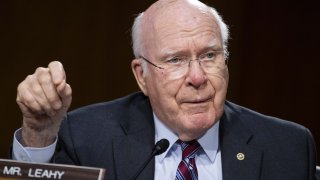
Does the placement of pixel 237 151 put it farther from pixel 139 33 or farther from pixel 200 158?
pixel 139 33

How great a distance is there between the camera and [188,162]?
1.95 m

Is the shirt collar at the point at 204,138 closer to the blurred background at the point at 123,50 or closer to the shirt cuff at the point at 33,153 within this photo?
the shirt cuff at the point at 33,153

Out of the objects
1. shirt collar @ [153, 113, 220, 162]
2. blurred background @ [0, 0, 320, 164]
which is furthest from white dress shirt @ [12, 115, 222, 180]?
blurred background @ [0, 0, 320, 164]

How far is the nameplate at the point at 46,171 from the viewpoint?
1.38 meters

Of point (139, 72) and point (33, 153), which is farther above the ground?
point (139, 72)

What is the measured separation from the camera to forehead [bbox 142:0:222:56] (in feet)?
6.29

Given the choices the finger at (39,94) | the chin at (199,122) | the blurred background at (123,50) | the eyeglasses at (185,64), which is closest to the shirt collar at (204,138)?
the chin at (199,122)

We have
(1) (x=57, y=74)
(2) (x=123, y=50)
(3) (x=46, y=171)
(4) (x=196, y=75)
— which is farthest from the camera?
(2) (x=123, y=50)

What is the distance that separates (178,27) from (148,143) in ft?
1.40

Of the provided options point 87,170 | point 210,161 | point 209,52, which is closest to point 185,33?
point 209,52

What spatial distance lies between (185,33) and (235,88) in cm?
188

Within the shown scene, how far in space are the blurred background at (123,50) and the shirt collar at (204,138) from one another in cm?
159

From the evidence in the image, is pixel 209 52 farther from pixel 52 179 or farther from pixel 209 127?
pixel 52 179

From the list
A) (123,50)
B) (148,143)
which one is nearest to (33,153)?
(148,143)
